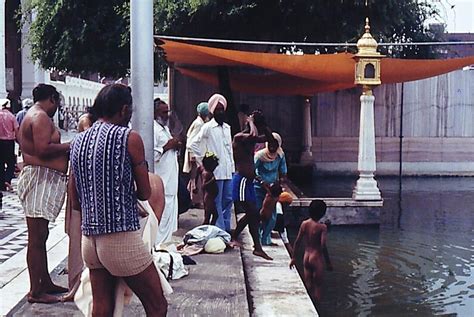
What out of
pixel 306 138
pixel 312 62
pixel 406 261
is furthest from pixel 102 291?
pixel 306 138

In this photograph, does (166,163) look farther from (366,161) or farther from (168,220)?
Answer: (366,161)

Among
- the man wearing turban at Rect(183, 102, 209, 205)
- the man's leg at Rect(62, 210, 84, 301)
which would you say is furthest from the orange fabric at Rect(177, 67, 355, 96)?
the man's leg at Rect(62, 210, 84, 301)

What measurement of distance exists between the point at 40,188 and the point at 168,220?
1929 millimetres

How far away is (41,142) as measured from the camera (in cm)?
488

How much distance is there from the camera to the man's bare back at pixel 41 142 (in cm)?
487

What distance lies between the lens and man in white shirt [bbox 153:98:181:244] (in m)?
6.71

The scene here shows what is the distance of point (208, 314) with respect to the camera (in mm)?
4742

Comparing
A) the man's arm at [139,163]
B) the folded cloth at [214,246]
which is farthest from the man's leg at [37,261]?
the folded cloth at [214,246]

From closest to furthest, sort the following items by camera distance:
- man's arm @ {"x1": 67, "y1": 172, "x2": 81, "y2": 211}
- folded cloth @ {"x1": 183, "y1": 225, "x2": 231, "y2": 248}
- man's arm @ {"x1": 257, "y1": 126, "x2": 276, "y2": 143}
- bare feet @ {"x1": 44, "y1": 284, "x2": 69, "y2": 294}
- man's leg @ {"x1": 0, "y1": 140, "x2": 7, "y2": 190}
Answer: man's arm @ {"x1": 67, "y1": 172, "x2": 81, "y2": 211}
bare feet @ {"x1": 44, "y1": 284, "x2": 69, "y2": 294}
folded cloth @ {"x1": 183, "y1": 225, "x2": 231, "y2": 248}
man's arm @ {"x1": 257, "y1": 126, "x2": 276, "y2": 143}
man's leg @ {"x1": 0, "y1": 140, "x2": 7, "y2": 190}

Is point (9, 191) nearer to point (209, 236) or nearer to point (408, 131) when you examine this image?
point (209, 236)

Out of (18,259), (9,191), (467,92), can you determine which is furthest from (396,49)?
(18,259)

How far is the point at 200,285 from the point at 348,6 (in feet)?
31.2

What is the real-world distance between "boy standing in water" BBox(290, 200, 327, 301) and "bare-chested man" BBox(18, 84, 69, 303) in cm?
276

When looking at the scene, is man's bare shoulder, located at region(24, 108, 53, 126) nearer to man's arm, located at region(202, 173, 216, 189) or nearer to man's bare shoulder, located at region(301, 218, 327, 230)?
man's arm, located at region(202, 173, 216, 189)
